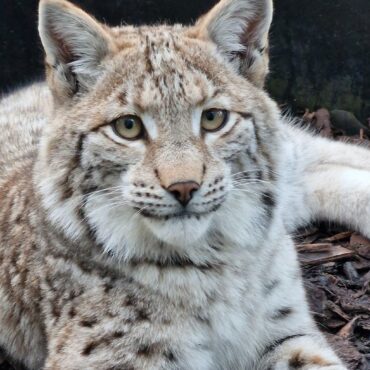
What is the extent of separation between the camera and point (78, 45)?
4230mm

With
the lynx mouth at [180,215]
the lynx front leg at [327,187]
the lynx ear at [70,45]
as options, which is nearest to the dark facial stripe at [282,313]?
the lynx mouth at [180,215]

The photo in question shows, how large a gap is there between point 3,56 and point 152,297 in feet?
12.6

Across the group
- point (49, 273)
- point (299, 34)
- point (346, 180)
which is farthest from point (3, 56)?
point (49, 273)

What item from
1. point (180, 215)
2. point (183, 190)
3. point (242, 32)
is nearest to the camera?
point (183, 190)

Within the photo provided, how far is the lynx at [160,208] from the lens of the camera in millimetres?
4012

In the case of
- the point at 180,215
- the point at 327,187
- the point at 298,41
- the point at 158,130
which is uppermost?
the point at 298,41

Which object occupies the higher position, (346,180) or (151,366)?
(346,180)

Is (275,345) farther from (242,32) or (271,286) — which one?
(242,32)

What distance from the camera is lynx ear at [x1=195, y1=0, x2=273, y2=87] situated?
172 inches

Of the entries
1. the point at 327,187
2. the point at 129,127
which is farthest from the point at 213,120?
the point at 327,187

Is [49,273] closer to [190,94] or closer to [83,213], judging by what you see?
[83,213]

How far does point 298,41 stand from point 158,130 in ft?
11.7

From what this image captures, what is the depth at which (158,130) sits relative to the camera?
3.99m

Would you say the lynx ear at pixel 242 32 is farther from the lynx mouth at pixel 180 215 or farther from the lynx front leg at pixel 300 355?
the lynx front leg at pixel 300 355
